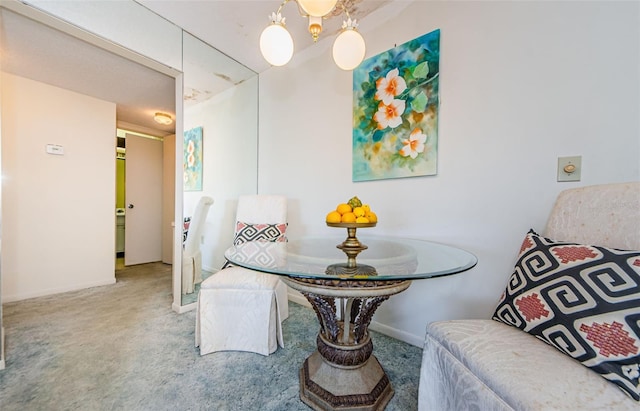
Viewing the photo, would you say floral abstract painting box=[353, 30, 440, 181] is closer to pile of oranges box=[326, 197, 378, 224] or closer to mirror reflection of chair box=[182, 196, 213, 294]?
pile of oranges box=[326, 197, 378, 224]

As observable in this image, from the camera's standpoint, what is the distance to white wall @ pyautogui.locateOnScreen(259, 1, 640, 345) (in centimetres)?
118

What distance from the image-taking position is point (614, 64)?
116 centimetres

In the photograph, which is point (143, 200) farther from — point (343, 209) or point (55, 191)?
point (343, 209)

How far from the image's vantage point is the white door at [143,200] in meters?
3.80

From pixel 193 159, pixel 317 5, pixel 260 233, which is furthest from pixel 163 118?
pixel 317 5

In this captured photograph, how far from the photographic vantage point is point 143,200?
3949 mm

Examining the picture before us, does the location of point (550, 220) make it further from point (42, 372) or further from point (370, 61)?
point (42, 372)

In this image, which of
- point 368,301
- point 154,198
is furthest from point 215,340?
point 154,198

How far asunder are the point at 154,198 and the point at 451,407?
462 centimetres

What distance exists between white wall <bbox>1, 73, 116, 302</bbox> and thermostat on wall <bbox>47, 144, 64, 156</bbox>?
39mm

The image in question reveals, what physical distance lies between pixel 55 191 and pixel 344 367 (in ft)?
11.6

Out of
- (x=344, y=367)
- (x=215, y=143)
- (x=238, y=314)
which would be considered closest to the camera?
(x=344, y=367)

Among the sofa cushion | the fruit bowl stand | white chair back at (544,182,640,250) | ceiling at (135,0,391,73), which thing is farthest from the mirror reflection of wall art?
white chair back at (544,182,640,250)

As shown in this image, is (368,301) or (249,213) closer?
(368,301)
